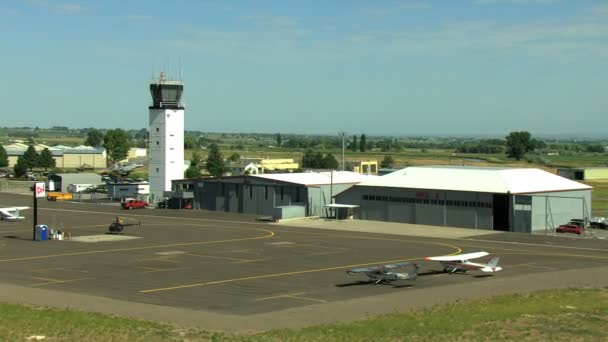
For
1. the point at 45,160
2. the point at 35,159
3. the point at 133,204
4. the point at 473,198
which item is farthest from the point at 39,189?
the point at 45,160

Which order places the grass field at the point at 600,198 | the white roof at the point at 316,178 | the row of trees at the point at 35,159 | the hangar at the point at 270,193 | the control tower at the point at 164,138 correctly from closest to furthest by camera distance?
1. the hangar at the point at 270,193
2. the white roof at the point at 316,178
3. the grass field at the point at 600,198
4. the control tower at the point at 164,138
5. the row of trees at the point at 35,159

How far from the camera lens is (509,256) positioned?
62688 millimetres

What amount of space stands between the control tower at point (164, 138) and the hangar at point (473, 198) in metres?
31.6

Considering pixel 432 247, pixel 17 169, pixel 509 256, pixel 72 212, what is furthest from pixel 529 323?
pixel 17 169

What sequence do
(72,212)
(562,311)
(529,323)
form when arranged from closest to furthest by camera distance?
(529,323) → (562,311) → (72,212)

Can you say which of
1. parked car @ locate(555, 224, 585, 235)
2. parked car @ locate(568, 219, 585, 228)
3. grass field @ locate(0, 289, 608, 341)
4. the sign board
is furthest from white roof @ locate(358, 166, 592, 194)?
grass field @ locate(0, 289, 608, 341)

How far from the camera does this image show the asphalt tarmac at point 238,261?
1764 inches

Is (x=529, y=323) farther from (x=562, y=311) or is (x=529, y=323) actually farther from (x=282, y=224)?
(x=282, y=224)

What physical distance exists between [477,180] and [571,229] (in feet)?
40.9

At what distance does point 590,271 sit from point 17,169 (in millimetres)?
150213

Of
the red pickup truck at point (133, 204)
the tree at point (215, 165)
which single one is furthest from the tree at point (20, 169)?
the red pickup truck at point (133, 204)

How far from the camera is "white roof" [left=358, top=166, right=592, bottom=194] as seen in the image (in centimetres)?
8612

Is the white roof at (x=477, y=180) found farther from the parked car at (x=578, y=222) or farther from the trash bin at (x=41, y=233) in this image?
the trash bin at (x=41, y=233)

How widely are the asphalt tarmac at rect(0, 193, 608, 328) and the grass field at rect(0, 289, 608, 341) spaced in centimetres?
585
